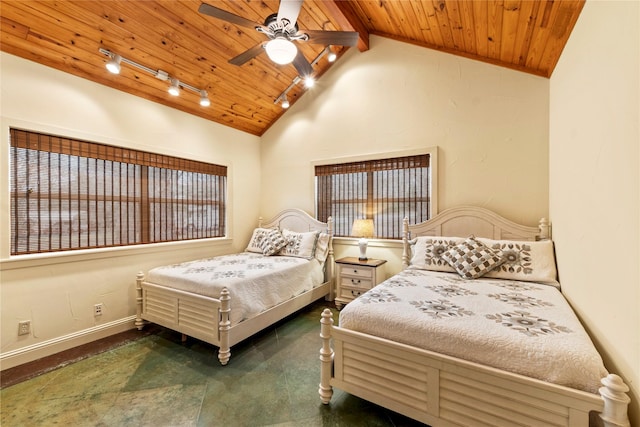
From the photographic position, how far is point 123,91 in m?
2.94

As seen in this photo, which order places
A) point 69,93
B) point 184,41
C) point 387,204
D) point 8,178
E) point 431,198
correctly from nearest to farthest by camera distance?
point 8,178
point 69,93
point 184,41
point 431,198
point 387,204

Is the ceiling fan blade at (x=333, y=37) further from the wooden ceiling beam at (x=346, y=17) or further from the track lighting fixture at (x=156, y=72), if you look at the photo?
the track lighting fixture at (x=156, y=72)

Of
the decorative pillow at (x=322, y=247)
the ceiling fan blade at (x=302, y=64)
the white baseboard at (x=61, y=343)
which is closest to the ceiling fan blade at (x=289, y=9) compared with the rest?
the ceiling fan blade at (x=302, y=64)

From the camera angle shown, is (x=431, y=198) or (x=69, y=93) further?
(x=431, y=198)

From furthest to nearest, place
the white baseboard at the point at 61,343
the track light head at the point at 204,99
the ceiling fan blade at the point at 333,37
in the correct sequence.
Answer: the track light head at the point at 204,99 → the white baseboard at the point at 61,343 → the ceiling fan blade at the point at 333,37

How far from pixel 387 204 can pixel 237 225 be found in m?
2.36

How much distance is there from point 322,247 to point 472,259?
73.2 inches

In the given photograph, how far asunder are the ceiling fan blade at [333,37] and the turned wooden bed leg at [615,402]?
8.20 ft

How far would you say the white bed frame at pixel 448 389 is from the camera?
1.09 m

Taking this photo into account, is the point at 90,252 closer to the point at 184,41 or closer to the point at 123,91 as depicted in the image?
the point at 123,91

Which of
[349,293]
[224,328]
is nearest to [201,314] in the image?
[224,328]

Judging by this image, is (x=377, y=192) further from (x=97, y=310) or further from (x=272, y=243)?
(x=97, y=310)

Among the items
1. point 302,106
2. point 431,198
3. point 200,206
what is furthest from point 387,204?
point 200,206

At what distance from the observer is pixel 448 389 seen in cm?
137
